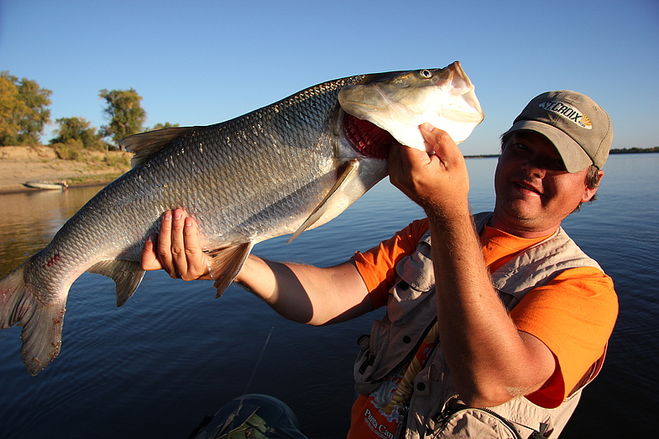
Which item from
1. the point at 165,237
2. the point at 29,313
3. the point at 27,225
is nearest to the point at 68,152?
the point at 27,225

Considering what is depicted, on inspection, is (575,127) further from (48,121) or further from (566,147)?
(48,121)

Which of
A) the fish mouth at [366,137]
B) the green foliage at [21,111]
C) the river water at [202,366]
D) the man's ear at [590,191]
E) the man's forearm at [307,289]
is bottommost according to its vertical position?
the river water at [202,366]

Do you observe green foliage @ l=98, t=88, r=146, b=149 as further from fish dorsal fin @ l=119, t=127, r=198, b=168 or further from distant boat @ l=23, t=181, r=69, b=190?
fish dorsal fin @ l=119, t=127, r=198, b=168

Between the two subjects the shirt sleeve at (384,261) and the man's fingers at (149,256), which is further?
the shirt sleeve at (384,261)

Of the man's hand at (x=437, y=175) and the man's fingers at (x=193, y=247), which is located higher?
the man's hand at (x=437, y=175)

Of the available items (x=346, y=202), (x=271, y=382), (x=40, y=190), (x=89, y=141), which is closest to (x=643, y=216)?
(x=271, y=382)

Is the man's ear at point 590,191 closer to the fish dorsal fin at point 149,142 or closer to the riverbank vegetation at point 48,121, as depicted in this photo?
the fish dorsal fin at point 149,142

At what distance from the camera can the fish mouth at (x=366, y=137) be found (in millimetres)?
2105

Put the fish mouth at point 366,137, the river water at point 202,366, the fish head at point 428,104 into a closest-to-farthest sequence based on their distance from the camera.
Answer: the fish head at point 428,104
the fish mouth at point 366,137
the river water at point 202,366

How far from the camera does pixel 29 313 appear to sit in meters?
2.62

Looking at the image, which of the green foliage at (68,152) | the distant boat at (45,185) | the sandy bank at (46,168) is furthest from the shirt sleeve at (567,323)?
the green foliage at (68,152)

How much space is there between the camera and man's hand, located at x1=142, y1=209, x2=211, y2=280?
7.75 ft

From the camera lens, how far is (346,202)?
2248mm

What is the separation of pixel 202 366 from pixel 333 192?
4883 millimetres
